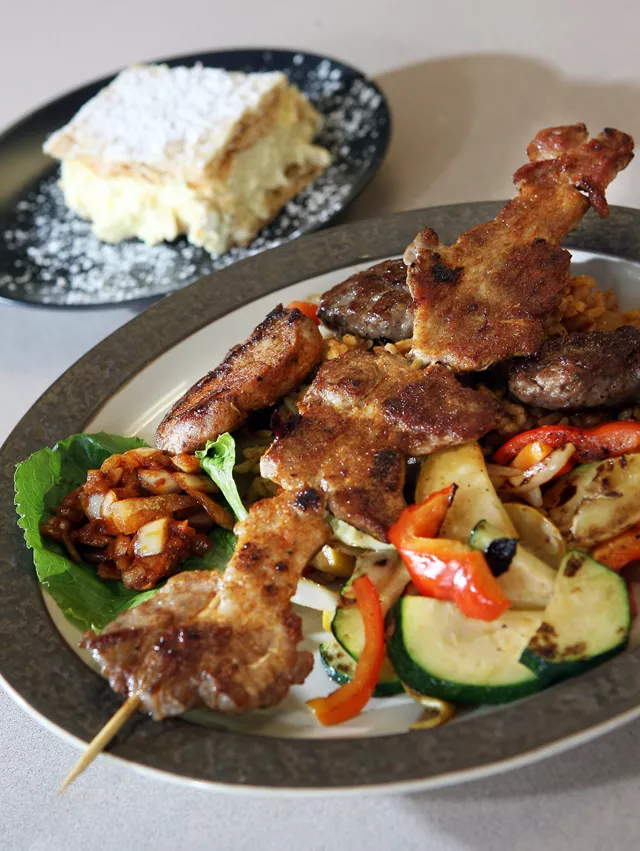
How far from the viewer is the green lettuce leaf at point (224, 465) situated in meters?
3.30

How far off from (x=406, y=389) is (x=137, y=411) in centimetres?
147

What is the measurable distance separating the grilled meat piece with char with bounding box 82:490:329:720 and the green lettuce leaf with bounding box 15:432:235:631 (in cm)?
47

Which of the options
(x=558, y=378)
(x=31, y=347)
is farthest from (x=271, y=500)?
(x=31, y=347)

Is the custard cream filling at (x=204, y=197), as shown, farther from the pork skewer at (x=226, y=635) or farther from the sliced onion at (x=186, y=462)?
the pork skewer at (x=226, y=635)

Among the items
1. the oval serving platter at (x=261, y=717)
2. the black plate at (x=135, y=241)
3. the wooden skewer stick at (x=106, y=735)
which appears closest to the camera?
the oval serving platter at (x=261, y=717)

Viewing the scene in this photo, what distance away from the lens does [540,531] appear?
2852 millimetres

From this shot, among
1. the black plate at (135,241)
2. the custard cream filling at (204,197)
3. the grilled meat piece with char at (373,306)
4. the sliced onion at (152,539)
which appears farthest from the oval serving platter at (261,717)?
the custard cream filling at (204,197)

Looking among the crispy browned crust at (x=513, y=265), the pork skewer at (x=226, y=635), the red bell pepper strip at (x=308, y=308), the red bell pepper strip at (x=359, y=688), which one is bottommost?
the red bell pepper strip at (x=359, y=688)

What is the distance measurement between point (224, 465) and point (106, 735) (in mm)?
1199

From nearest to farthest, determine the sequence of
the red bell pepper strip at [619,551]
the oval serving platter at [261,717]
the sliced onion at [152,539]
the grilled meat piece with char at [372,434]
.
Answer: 1. the oval serving platter at [261,717]
2. the red bell pepper strip at [619,551]
3. the grilled meat piece with char at [372,434]
4. the sliced onion at [152,539]

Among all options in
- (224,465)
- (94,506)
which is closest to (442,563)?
(224,465)

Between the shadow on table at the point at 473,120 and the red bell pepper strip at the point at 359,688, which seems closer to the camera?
the red bell pepper strip at the point at 359,688

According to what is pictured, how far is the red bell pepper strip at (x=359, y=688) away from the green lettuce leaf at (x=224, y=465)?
0.84 metres

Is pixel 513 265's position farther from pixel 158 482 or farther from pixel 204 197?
pixel 204 197
